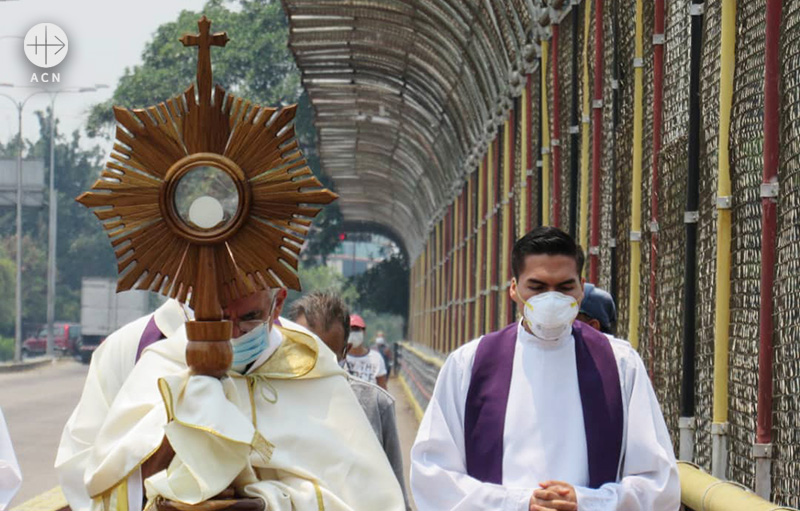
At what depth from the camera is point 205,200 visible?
179 inches

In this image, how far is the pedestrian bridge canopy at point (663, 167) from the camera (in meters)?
6.37

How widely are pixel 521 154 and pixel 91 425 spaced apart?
11.1 m

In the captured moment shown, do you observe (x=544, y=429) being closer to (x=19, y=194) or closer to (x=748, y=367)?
(x=748, y=367)

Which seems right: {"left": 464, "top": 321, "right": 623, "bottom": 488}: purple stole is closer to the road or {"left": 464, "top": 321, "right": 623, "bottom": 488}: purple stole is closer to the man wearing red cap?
the man wearing red cap

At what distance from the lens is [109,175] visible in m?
4.59

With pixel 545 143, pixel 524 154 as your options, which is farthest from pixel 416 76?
pixel 545 143

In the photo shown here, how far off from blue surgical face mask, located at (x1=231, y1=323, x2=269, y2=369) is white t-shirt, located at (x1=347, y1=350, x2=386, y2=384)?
23.9 ft

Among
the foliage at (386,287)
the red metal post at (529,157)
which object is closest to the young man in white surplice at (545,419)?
the red metal post at (529,157)

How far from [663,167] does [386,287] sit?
172 ft

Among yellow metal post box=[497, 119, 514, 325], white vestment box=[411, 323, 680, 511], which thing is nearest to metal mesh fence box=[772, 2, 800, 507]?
white vestment box=[411, 323, 680, 511]

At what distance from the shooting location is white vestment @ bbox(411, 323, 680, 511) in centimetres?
500

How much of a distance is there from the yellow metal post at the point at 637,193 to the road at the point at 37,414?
6.05 metres

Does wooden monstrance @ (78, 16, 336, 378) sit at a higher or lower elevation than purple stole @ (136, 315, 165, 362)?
higher

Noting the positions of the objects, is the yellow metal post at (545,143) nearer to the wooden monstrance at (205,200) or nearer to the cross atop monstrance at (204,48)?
the cross atop monstrance at (204,48)
